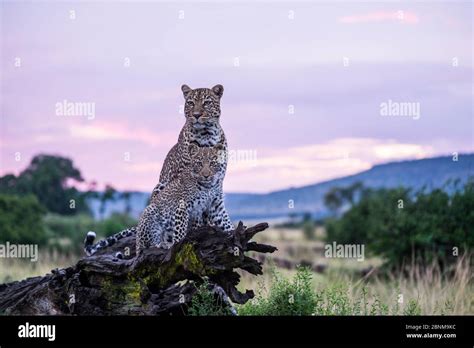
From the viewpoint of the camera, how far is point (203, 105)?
38.2 feet

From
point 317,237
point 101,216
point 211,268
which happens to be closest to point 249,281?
point 211,268

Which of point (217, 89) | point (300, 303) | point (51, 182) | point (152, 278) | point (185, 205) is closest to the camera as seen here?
point (152, 278)

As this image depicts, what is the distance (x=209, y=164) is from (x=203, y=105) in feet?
2.45

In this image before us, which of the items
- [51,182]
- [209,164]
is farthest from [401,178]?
[51,182]

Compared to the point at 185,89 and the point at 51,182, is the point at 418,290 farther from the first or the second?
the point at 51,182

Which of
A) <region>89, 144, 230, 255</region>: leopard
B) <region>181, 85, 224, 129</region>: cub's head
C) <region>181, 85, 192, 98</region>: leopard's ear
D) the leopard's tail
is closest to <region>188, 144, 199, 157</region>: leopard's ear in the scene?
<region>89, 144, 230, 255</region>: leopard

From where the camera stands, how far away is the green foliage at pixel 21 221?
2377 cm

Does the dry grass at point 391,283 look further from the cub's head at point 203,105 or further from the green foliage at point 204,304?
the cub's head at point 203,105

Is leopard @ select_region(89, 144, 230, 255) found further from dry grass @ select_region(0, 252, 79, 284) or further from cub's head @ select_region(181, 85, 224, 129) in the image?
dry grass @ select_region(0, 252, 79, 284)

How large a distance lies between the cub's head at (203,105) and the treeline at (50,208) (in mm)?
12861

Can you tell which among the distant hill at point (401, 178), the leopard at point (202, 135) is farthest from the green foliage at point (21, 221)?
the leopard at point (202, 135)

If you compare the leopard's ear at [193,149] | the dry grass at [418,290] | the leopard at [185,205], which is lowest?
the dry grass at [418,290]

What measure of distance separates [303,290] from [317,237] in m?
28.2

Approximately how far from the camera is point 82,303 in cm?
1072
